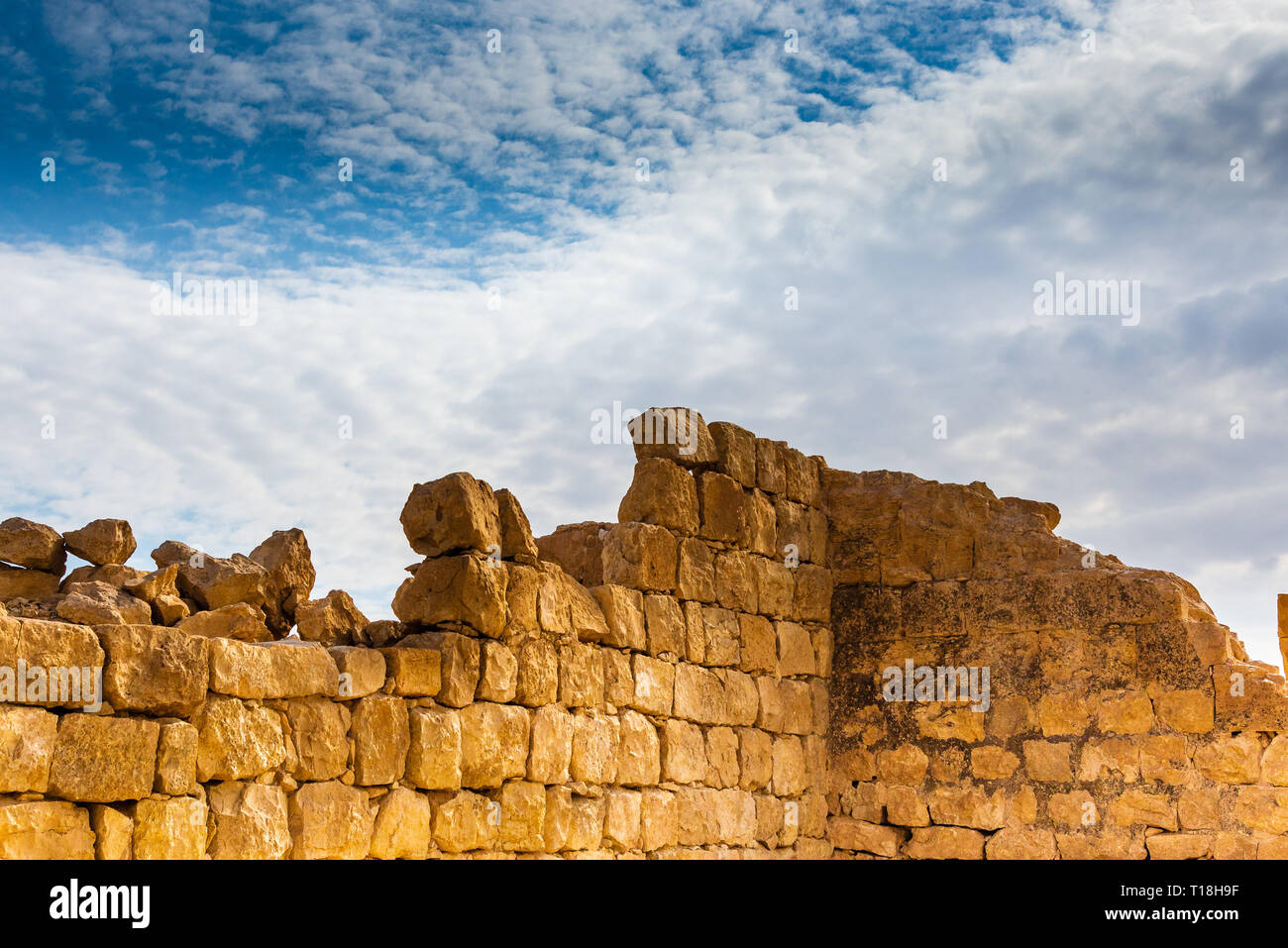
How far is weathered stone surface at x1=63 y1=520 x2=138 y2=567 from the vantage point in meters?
7.66

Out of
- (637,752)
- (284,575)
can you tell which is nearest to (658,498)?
(637,752)

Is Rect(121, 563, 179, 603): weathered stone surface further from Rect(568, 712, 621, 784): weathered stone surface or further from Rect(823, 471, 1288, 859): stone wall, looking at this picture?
Rect(823, 471, 1288, 859): stone wall

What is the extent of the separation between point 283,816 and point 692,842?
3191 millimetres

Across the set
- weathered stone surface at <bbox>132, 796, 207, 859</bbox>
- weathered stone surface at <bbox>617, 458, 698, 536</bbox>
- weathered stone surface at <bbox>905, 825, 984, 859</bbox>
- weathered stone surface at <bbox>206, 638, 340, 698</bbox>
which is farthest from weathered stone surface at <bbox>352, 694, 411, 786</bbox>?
weathered stone surface at <bbox>905, 825, 984, 859</bbox>

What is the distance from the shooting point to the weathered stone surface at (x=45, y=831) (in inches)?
192

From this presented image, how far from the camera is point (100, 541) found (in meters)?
7.66

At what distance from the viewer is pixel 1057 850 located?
9.16 meters

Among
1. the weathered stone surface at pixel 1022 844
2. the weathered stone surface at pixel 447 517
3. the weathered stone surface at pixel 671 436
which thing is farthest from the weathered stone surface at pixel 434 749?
the weathered stone surface at pixel 1022 844

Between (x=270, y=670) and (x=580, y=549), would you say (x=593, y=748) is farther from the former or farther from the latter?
(x=270, y=670)

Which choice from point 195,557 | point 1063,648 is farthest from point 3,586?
point 1063,648

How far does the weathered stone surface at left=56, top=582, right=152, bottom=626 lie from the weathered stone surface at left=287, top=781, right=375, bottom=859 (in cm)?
127

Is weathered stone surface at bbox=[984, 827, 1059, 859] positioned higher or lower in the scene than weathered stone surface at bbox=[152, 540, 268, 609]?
lower

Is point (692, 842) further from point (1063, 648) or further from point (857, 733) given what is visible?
point (1063, 648)
